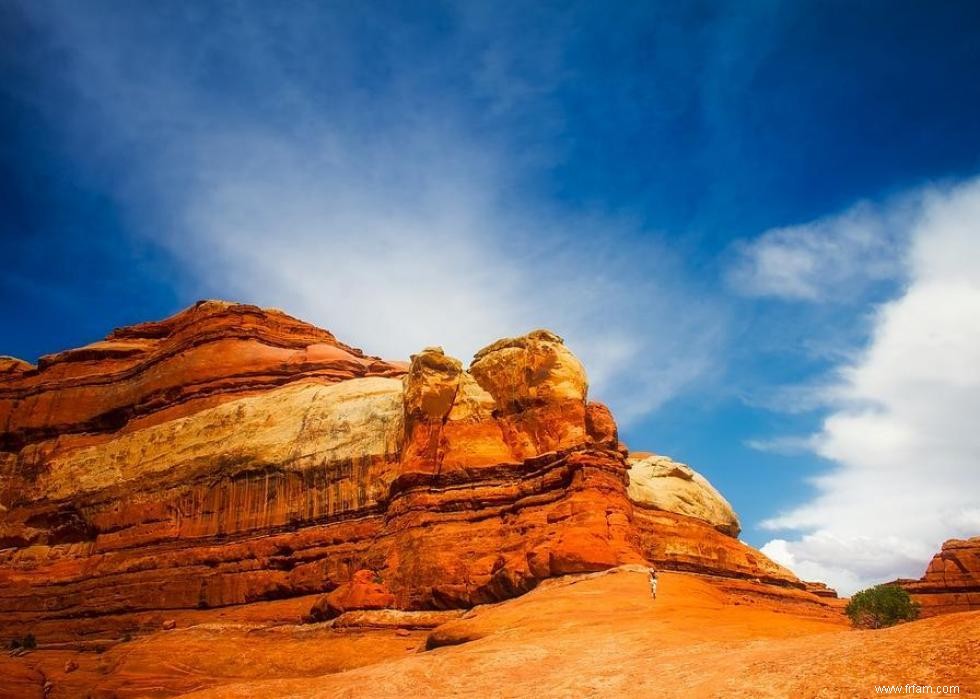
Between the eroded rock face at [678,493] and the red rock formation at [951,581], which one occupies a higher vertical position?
the eroded rock face at [678,493]

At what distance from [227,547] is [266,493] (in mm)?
3655

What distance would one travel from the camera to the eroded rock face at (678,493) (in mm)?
53219

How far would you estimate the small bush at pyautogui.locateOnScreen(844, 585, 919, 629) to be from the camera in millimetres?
29469

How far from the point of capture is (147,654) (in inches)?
1330

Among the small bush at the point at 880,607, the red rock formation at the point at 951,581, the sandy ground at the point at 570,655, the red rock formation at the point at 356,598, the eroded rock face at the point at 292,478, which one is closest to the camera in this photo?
the sandy ground at the point at 570,655

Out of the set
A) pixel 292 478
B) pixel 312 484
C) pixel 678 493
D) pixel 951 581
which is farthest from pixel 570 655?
pixel 951 581

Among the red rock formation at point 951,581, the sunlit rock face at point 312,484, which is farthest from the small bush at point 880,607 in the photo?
the red rock formation at point 951,581

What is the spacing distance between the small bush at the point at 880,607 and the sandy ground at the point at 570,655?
6453mm

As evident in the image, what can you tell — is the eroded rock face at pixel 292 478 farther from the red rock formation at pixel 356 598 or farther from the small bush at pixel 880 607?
the small bush at pixel 880 607

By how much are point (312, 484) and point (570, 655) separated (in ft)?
87.9

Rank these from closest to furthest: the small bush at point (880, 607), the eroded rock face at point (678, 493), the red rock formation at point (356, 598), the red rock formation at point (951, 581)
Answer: the small bush at point (880, 607) → the red rock formation at point (356, 598) → the eroded rock face at point (678, 493) → the red rock formation at point (951, 581)

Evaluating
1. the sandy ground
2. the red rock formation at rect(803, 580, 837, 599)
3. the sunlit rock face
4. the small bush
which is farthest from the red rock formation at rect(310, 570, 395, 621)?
the red rock formation at rect(803, 580, 837, 599)

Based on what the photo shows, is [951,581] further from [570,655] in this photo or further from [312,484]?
[570,655]

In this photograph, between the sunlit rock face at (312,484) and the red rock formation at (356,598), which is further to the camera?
the sunlit rock face at (312,484)
